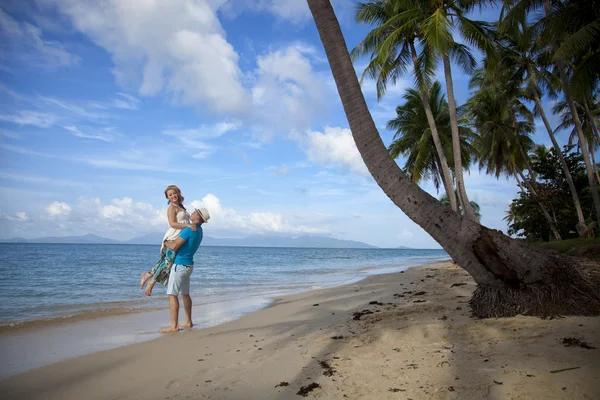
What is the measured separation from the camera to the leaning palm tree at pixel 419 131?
22.1 meters

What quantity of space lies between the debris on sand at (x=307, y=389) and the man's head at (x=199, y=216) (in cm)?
367

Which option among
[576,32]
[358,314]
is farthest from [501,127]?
[358,314]

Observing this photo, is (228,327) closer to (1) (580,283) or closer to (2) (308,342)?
(2) (308,342)

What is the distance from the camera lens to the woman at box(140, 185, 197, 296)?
5.80m

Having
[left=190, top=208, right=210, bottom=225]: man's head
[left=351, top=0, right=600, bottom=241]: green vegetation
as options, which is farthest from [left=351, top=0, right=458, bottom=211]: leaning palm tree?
[left=190, top=208, right=210, bottom=225]: man's head

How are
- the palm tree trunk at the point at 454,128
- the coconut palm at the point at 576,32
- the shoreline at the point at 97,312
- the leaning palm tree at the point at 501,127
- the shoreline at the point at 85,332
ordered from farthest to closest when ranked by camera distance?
the leaning palm tree at the point at 501,127 < the palm tree trunk at the point at 454,128 < the coconut palm at the point at 576,32 < the shoreline at the point at 97,312 < the shoreline at the point at 85,332

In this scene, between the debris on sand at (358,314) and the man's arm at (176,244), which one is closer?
the man's arm at (176,244)

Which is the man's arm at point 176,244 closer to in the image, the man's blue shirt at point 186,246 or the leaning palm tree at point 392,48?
the man's blue shirt at point 186,246

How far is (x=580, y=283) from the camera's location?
4430 mm

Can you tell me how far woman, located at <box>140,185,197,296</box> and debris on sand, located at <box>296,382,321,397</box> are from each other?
3482 mm

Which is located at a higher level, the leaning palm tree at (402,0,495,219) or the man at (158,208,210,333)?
the leaning palm tree at (402,0,495,219)

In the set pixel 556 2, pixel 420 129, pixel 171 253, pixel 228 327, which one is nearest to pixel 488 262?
pixel 228 327

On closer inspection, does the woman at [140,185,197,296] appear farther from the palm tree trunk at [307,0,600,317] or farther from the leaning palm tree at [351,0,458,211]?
the leaning palm tree at [351,0,458,211]

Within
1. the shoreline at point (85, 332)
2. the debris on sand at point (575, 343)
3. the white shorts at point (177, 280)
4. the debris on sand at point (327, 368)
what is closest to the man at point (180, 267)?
the white shorts at point (177, 280)
